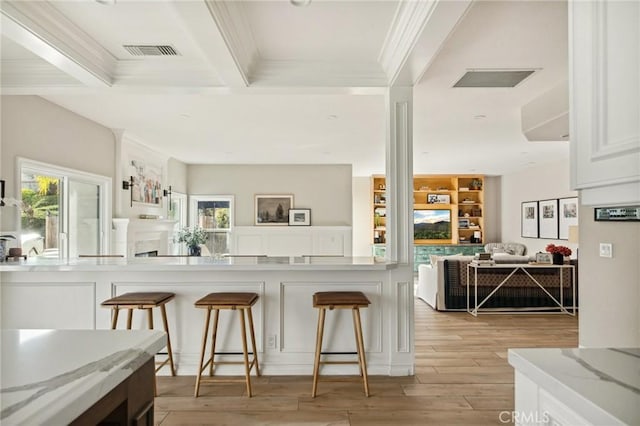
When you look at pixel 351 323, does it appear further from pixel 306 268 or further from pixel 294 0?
pixel 294 0

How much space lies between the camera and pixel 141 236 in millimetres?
5789

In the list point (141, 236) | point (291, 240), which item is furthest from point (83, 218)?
point (291, 240)

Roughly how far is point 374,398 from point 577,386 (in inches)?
85.1

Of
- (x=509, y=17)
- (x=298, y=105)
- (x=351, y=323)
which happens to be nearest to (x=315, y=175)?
(x=298, y=105)

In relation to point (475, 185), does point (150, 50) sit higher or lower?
higher

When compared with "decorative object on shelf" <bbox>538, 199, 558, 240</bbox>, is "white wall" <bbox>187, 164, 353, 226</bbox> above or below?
above

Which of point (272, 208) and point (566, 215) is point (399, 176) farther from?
point (566, 215)

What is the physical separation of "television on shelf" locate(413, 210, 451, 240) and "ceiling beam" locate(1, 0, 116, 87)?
8389 millimetres

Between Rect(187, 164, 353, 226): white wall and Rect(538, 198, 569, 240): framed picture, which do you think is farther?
Rect(187, 164, 353, 226): white wall

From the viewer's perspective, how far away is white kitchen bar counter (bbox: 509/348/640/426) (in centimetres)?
81

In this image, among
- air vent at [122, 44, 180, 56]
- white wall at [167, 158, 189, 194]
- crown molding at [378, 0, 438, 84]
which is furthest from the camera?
white wall at [167, 158, 189, 194]

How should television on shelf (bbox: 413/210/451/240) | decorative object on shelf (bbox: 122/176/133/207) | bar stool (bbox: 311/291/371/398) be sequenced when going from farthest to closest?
television on shelf (bbox: 413/210/451/240) → decorative object on shelf (bbox: 122/176/133/207) → bar stool (bbox: 311/291/371/398)

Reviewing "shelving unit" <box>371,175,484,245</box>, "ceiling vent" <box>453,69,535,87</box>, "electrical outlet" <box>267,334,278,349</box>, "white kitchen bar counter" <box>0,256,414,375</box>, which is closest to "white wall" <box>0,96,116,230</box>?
"white kitchen bar counter" <box>0,256,414,375</box>
